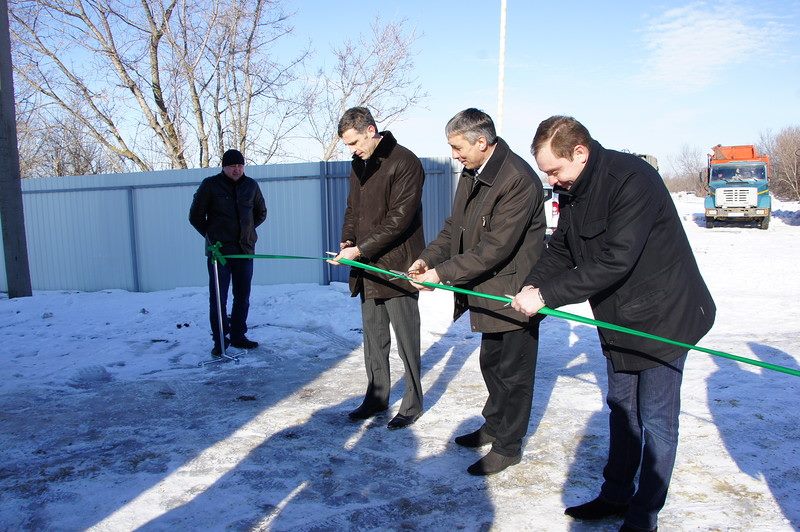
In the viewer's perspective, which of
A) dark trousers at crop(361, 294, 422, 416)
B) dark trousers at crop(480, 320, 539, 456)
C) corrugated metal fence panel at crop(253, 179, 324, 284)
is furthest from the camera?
corrugated metal fence panel at crop(253, 179, 324, 284)

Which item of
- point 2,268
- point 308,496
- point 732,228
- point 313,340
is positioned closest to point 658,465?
point 308,496

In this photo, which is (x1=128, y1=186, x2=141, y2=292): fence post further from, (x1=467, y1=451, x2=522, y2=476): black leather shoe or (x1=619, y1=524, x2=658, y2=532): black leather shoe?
(x1=619, y1=524, x2=658, y2=532): black leather shoe

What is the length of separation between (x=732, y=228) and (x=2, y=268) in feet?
79.5

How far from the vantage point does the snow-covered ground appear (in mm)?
3086

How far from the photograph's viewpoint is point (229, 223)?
20.3 feet

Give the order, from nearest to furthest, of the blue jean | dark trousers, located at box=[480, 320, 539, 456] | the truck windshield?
the blue jean, dark trousers, located at box=[480, 320, 539, 456], the truck windshield

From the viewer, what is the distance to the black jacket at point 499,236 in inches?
130

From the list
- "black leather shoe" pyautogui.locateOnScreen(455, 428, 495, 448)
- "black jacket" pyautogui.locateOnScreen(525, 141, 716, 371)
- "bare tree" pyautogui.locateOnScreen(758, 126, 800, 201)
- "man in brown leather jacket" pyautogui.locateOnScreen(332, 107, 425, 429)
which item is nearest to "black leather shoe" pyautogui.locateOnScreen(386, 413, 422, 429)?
"man in brown leather jacket" pyautogui.locateOnScreen(332, 107, 425, 429)

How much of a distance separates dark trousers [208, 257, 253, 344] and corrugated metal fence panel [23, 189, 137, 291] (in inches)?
241

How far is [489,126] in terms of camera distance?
341 cm

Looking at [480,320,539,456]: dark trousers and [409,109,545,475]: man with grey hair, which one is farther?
[480,320,539,456]: dark trousers

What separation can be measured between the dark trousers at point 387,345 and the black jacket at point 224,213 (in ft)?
7.64

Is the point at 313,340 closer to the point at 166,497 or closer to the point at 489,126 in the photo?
the point at 166,497

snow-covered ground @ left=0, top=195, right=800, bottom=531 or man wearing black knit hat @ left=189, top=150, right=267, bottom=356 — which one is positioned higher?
man wearing black knit hat @ left=189, top=150, right=267, bottom=356
